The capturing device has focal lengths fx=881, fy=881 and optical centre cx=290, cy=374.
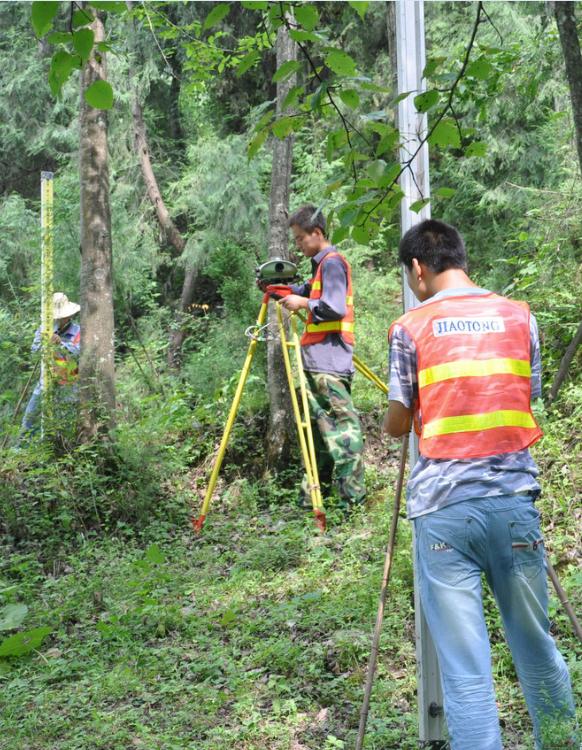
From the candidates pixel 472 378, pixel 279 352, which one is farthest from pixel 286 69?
pixel 279 352

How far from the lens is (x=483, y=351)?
271 cm

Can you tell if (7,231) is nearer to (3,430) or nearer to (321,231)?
(3,430)

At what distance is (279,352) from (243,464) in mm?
1007

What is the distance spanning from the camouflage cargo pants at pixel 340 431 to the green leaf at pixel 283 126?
12.0 feet

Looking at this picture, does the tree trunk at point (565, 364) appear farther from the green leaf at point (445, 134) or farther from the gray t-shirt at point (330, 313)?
the green leaf at point (445, 134)

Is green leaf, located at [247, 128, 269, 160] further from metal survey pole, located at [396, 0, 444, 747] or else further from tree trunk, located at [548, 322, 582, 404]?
tree trunk, located at [548, 322, 582, 404]

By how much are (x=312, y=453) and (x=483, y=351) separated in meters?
3.59

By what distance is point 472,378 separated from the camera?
8.82 feet

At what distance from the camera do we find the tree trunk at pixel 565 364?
6145mm

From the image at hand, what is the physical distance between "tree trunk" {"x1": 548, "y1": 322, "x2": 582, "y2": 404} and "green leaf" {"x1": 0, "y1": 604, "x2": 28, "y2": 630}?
13.0 feet

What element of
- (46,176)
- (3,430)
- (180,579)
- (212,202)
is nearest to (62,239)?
(212,202)

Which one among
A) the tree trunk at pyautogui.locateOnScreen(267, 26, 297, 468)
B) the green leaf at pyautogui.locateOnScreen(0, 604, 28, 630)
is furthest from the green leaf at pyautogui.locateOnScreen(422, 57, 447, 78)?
the tree trunk at pyautogui.locateOnScreen(267, 26, 297, 468)

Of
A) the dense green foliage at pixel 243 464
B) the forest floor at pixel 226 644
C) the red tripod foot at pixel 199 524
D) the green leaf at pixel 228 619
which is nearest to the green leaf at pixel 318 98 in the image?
the dense green foliage at pixel 243 464

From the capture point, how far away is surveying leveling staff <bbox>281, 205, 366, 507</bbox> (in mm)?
6133
